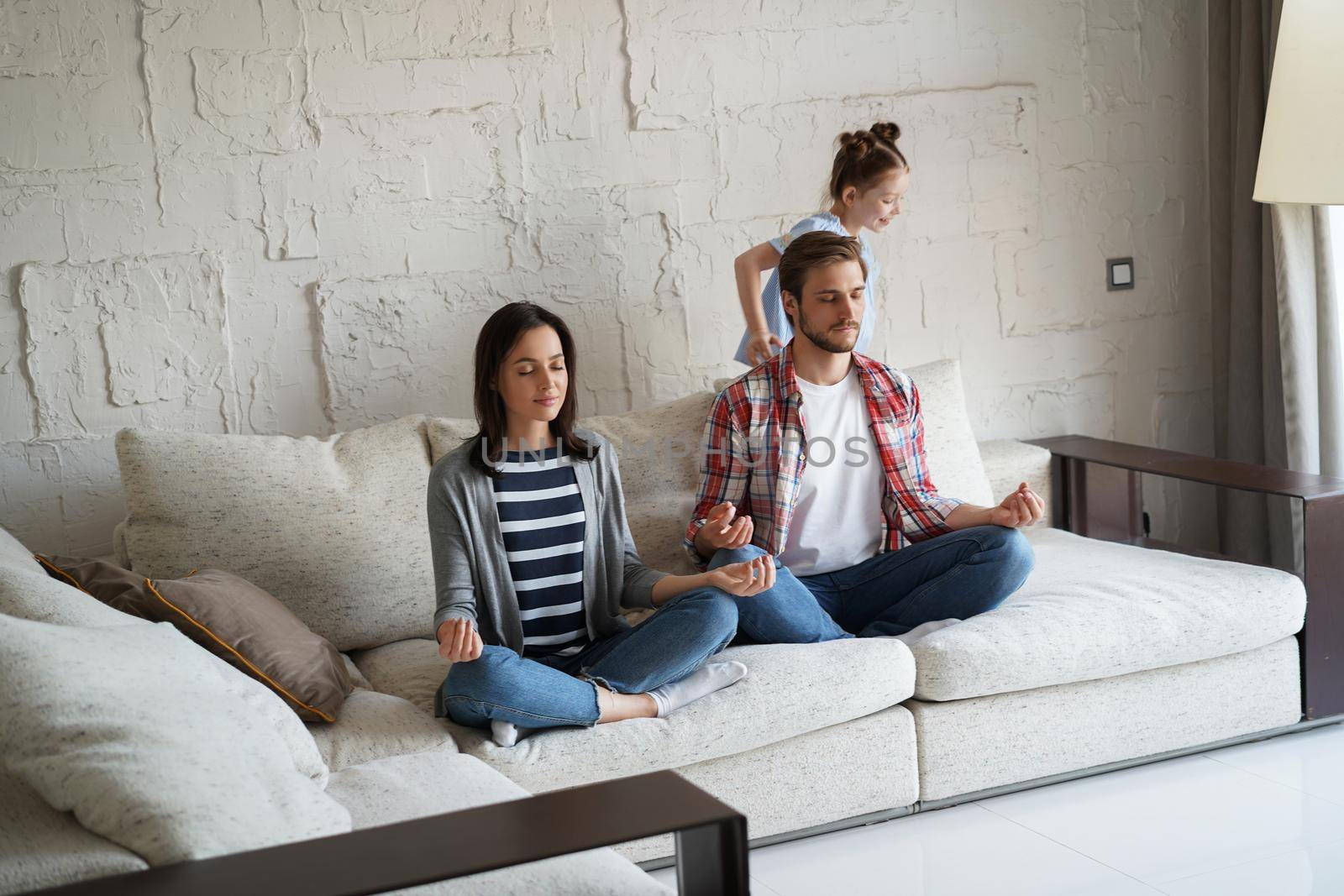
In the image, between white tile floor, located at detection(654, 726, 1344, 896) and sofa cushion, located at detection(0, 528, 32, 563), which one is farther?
white tile floor, located at detection(654, 726, 1344, 896)

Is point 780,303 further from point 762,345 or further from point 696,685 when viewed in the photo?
point 696,685

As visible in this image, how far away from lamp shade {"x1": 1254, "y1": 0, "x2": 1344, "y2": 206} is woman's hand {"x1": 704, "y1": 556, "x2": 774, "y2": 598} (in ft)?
3.25

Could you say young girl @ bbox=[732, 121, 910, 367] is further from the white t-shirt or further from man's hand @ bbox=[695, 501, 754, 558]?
man's hand @ bbox=[695, 501, 754, 558]

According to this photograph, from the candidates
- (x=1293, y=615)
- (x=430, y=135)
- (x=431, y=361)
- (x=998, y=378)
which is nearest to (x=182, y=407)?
(x=431, y=361)

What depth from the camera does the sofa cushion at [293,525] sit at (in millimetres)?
2463

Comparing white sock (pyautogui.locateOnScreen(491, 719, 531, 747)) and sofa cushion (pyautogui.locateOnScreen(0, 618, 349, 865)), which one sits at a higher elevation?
sofa cushion (pyautogui.locateOnScreen(0, 618, 349, 865))

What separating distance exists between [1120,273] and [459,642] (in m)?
2.39

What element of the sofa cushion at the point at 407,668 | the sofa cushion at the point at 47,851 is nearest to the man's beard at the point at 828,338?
the sofa cushion at the point at 407,668

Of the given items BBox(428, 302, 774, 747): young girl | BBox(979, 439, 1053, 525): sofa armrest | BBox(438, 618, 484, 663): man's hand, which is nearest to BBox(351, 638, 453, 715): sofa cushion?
BBox(428, 302, 774, 747): young girl

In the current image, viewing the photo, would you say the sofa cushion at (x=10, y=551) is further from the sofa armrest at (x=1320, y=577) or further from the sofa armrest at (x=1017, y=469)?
the sofa armrest at (x=1320, y=577)

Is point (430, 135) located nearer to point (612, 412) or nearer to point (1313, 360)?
point (612, 412)

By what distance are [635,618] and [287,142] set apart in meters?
1.31

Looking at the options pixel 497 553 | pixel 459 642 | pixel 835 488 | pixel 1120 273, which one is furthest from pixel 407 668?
pixel 1120 273

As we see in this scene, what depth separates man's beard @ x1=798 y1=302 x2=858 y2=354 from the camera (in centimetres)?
259
